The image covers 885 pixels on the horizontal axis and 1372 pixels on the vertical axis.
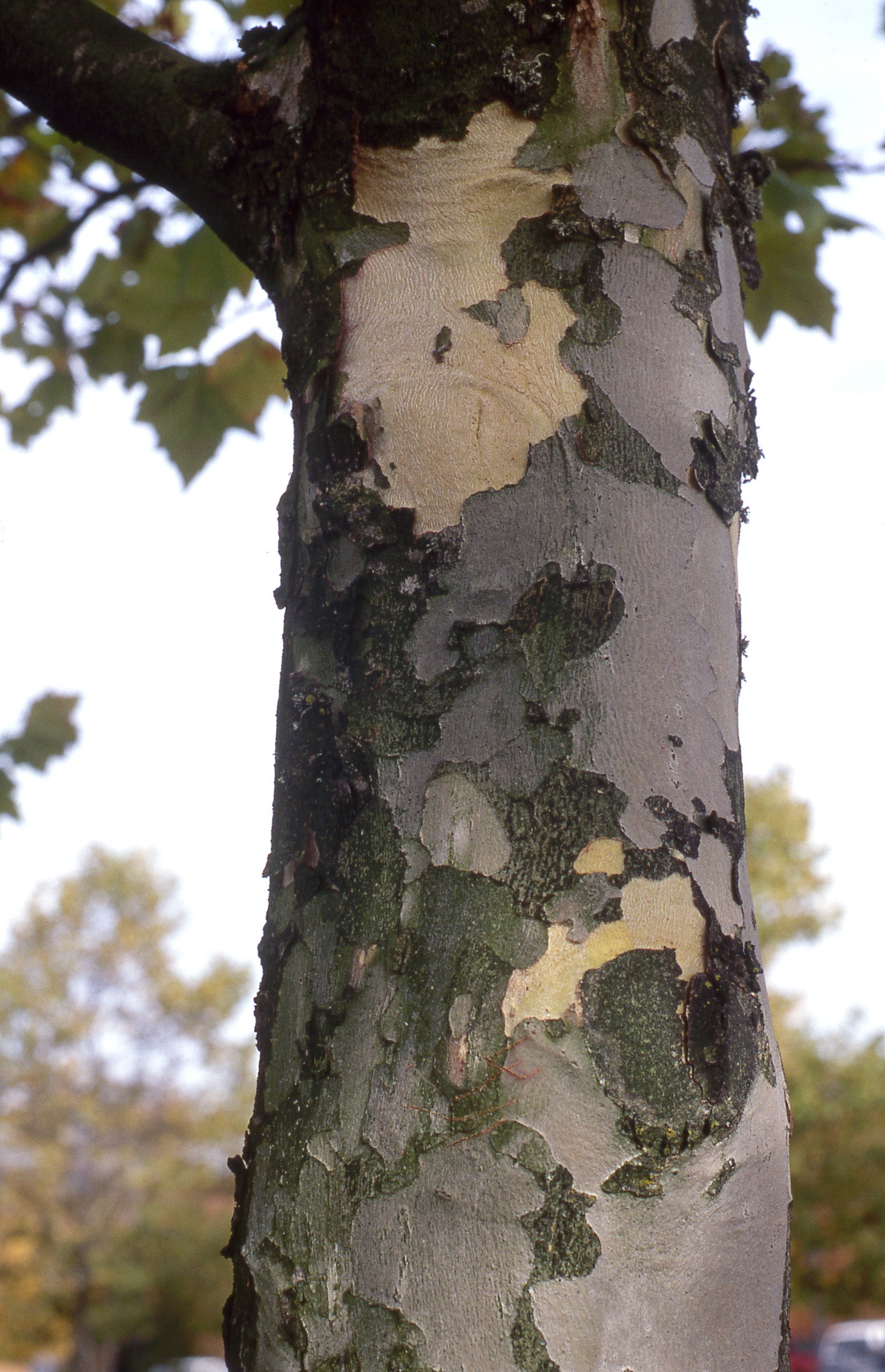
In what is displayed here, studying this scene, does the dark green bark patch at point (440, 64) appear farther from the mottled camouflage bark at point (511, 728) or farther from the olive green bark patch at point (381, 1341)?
the olive green bark patch at point (381, 1341)

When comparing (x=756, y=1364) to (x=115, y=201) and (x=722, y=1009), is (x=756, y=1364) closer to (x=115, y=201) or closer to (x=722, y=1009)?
(x=722, y=1009)

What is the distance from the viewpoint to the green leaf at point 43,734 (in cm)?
264

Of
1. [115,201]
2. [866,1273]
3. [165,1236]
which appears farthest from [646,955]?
[165,1236]

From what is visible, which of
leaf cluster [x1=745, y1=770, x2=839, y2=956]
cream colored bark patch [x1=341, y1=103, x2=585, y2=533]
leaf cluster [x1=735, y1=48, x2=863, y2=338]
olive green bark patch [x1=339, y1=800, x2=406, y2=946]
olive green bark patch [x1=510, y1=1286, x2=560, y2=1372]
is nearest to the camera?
olive green bark patch [x1=510, y1=1286, x2=560, y2=1372]

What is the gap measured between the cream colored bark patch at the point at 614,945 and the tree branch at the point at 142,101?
88 cm

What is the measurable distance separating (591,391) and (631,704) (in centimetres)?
30

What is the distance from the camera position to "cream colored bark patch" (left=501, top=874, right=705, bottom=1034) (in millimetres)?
737

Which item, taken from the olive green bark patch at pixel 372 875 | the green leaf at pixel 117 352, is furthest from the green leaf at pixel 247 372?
the olive green bark patch at pixel 372 875

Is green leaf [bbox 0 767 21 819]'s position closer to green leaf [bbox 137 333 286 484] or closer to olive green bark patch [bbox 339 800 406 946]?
green leaf [bbox 137 333 286 484]

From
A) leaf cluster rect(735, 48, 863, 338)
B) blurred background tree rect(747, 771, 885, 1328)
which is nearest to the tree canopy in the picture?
leaf cluster rect(735, 48, 863, 338)

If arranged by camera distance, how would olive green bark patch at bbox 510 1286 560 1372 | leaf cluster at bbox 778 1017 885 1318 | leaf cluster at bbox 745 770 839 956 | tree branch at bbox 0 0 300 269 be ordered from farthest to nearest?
leaf cluster at bbox 745 770 839 956
leaf cluster at bbox 778 1017 885 1318
tree branch at bbox 0 0 300 269
olive green bark patch at bbox 510 1286 560 1372

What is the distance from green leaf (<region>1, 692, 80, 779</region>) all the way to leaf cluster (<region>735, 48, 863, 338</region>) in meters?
2.04

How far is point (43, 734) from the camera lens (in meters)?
2.64

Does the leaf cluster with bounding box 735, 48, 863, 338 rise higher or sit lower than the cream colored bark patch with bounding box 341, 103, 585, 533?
higher
